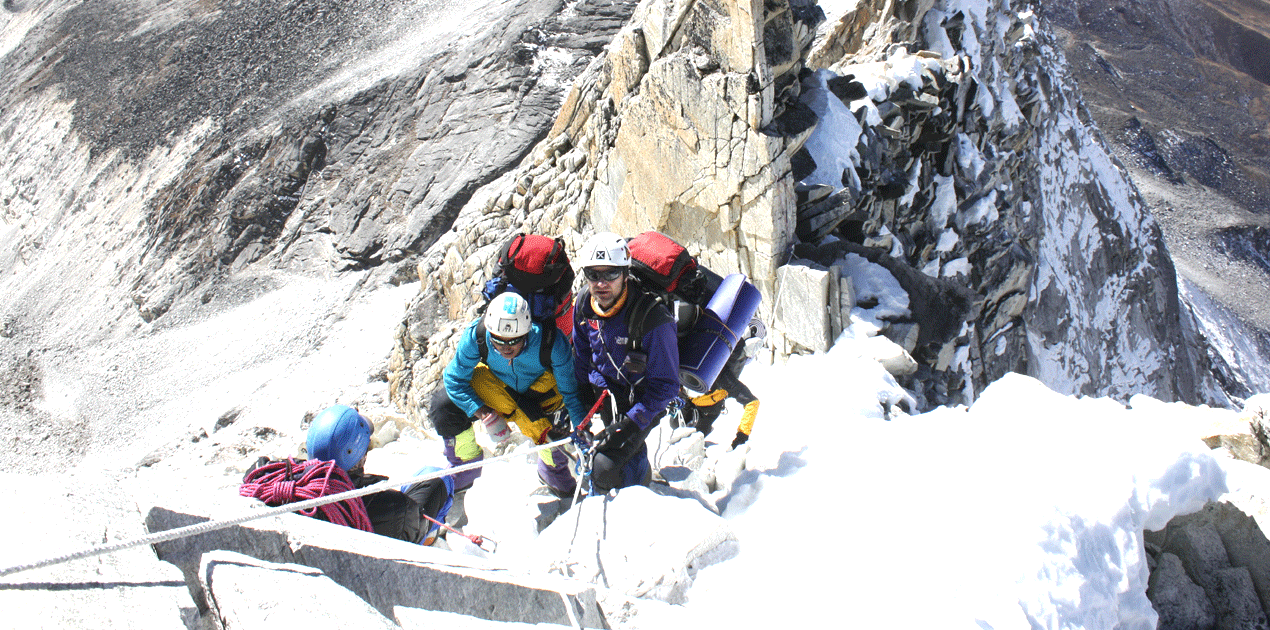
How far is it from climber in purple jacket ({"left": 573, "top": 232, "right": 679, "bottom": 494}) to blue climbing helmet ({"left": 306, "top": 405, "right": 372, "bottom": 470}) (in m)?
1.33

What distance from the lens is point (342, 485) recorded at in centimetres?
337

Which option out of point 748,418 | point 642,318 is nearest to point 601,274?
point 642,318

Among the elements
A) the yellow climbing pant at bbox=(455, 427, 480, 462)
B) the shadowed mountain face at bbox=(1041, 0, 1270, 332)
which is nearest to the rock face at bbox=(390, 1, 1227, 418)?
the yellow climbing pant at bbox=(455, 427, 480, 462)

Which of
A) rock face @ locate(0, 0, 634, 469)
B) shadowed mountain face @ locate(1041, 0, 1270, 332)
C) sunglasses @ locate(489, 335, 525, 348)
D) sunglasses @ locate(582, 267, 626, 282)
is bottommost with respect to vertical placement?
shadowed mountain face @ locate(1041, 0, 1270, 332)

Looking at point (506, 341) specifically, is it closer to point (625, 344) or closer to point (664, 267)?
point (625, 344)

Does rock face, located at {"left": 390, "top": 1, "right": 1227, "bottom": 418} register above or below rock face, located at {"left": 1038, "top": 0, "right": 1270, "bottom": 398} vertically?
above

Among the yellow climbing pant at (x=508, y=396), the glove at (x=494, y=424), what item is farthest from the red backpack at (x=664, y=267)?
the glove at (x=494, y=424)

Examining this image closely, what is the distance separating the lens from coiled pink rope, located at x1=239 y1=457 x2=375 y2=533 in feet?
10.4

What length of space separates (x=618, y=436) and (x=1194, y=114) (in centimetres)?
4334

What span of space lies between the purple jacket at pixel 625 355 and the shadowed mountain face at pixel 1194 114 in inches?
1134

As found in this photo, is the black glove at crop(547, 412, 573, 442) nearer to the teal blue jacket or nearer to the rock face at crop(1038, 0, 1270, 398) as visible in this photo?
the teal blue jacket

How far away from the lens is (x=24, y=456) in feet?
53.1

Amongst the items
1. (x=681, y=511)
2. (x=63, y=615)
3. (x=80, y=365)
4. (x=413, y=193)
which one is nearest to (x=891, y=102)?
(x=681, y=511)

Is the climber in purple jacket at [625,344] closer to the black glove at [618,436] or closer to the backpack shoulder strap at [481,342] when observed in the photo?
the black glove at [618,436]
